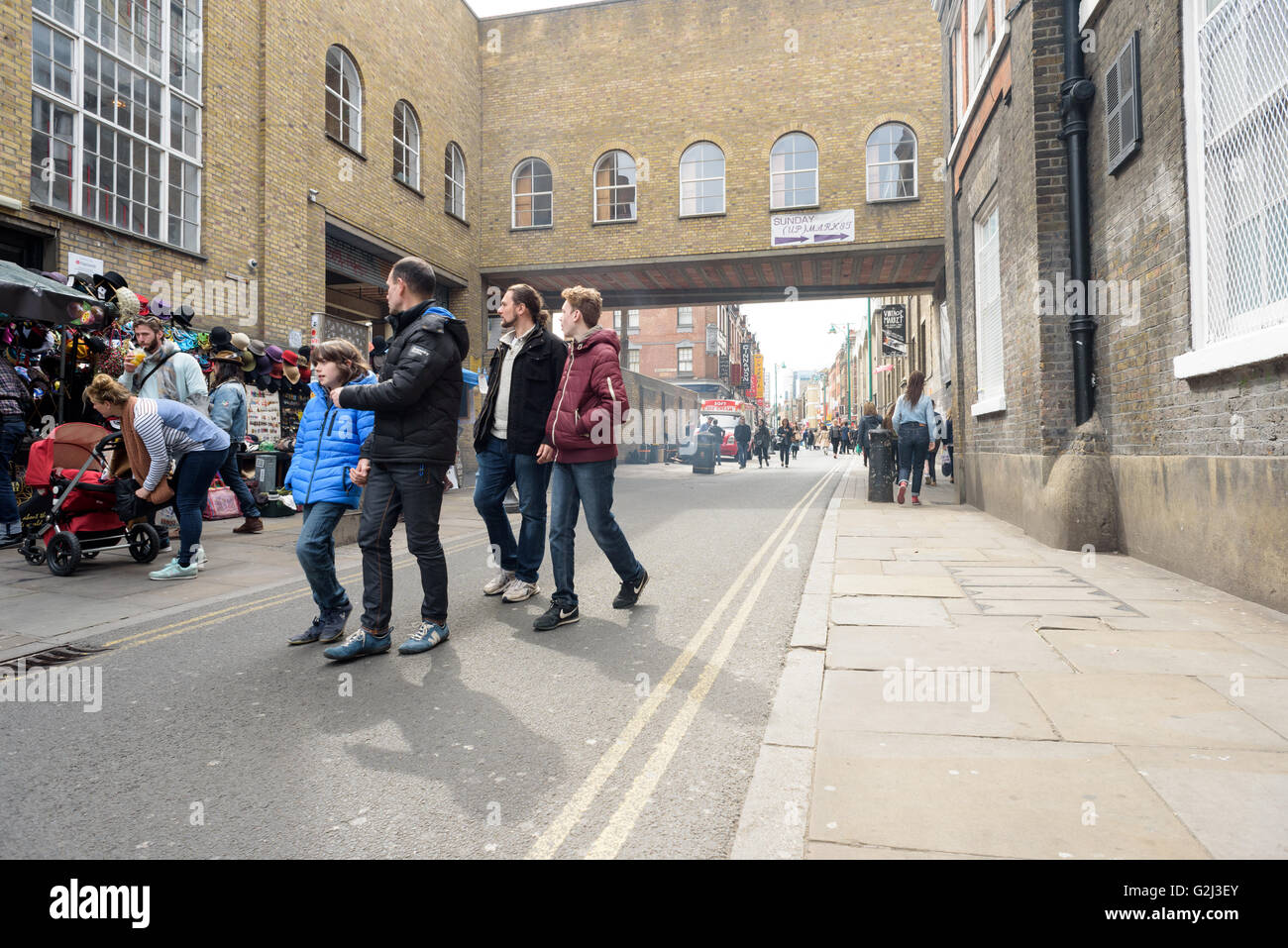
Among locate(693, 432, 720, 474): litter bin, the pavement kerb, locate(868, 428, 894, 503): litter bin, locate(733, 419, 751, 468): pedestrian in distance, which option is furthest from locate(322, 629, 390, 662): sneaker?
locate(733, 419, 751, 468): pedestrian in distance

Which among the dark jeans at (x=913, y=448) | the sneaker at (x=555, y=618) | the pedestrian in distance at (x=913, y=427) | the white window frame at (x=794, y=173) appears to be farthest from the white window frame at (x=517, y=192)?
the sneaker at (x=555, y=618)

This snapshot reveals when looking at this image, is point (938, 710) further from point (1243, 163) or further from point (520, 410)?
point (1243, 163)

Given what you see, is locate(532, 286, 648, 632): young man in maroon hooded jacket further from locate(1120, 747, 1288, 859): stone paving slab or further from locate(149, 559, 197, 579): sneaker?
locate(149, 559, 197, 579): sneaker

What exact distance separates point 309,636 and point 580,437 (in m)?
1.87

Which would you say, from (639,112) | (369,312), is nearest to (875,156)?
(639,112)

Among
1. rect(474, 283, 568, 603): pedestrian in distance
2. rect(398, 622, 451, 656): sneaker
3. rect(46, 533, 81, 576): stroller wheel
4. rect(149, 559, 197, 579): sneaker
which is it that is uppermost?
rect(474, 283, 568, 603): pedestrian in distance

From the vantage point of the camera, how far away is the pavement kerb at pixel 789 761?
2.13 meters

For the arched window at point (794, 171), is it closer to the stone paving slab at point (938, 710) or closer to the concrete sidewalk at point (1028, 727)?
A: the concrete sidewalk at point (1028, 727)

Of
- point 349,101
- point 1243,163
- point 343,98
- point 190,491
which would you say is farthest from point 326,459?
point 349,101

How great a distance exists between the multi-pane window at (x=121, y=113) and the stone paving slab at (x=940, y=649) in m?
10.4

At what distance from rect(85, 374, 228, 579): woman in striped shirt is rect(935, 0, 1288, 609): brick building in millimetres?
7207

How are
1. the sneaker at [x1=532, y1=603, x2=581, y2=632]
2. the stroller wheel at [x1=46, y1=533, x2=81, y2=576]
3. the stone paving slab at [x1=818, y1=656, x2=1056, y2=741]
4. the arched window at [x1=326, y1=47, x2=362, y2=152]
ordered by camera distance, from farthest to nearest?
the arched window at [x1=326, y1=47, x2=362, y2=152] → the stroller wheel at [x1=46, y1=533, x2=81, y2=576] → the sneaker at [x1=532, y1=603, x2=581, y2=632] → the stone paving slab at [x1=818, y1=656, x2=1056, y2=741]

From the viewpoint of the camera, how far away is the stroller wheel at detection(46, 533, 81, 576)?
6.13 metres

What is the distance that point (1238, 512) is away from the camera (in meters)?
4.84
